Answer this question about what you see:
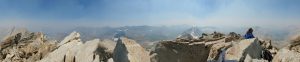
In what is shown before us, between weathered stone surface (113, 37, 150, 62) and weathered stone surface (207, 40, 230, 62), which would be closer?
weathered stone surface (207, 40, 230, 62)

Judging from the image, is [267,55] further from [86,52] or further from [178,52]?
[86,52]

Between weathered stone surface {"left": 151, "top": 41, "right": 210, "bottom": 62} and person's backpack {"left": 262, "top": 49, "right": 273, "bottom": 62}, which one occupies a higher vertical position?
weathered stone surface {"left": 151, "top": 41, "right": 210, "bottom": 62}

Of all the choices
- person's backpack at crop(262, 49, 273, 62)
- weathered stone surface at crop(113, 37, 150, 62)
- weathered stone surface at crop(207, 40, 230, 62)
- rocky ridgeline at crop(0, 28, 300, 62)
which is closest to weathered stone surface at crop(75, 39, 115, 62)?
rocky ridgeline at crop(0, 28, 300, 62)

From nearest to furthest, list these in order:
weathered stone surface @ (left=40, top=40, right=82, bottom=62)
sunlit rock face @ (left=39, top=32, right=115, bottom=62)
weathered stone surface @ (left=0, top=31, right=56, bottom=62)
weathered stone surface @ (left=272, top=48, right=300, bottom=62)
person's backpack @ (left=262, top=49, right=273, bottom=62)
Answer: weathered stone surface @ (left=272, top=48, right=300, bottom=62)
person's backpack @ (left=262, top=49, right=273, bottom=62)
sunlit rock face @ (left=39, top=32, right=115, bottom=62)
weathered stone surface @ (left=40, top=40, right=82, bottom=62)
weathered stone surface @ (left=0, top=31, right=56, bottom=62)

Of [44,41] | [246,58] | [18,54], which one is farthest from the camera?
[44,41]

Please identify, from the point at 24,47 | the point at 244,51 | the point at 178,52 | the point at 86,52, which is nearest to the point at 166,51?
the point at 178,52

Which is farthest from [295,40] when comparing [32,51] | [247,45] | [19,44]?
[19,44]

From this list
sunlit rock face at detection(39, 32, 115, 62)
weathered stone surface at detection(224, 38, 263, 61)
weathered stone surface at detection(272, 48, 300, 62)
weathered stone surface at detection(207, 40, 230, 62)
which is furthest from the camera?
sunlit rock face at detection(39, 32, 115, 62)

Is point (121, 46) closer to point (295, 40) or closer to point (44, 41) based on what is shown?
point (295, 40)

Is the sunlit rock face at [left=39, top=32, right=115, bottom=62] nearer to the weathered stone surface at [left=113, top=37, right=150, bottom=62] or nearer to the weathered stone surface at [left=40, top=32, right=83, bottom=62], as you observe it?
the weathered stone surface at [left=40, top=32, right=83, bottom=62]
